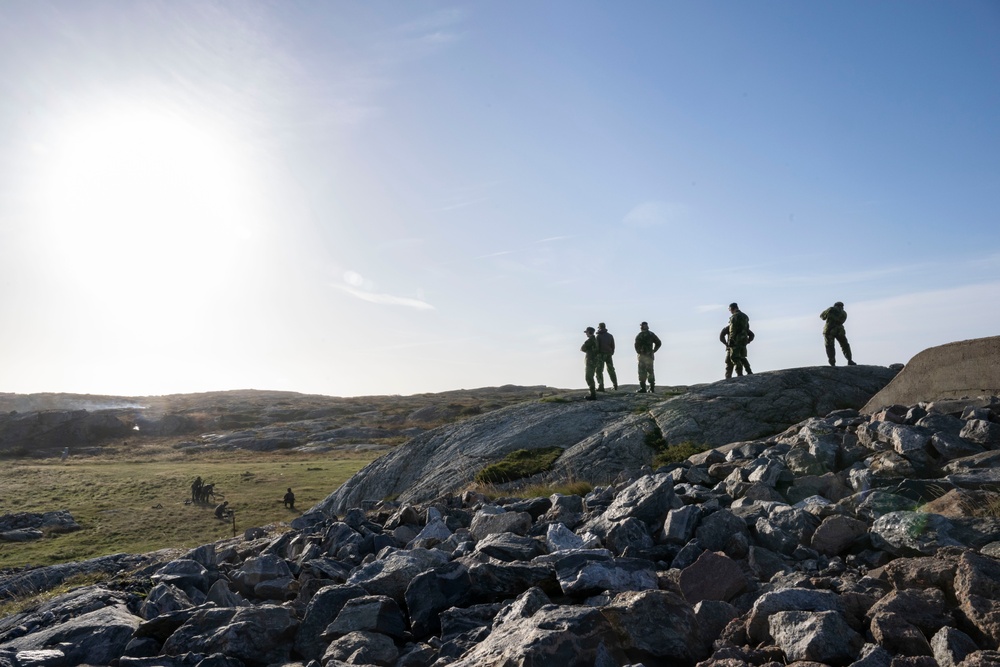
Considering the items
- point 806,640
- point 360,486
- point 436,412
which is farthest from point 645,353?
point 436,412

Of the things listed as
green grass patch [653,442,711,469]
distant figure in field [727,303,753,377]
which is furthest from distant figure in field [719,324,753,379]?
green grass patch [653,442,711,469]

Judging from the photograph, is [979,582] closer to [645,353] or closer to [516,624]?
[516,624]

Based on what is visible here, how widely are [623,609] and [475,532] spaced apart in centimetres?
390

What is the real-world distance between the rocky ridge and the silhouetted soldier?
387 inches

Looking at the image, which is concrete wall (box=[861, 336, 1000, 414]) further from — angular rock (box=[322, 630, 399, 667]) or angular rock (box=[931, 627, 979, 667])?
angular rock (box=[322, 630, 399, 667])

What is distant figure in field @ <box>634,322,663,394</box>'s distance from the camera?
20.9 meters

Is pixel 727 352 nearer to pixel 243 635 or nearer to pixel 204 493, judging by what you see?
pixel 243 635

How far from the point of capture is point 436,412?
243 feet

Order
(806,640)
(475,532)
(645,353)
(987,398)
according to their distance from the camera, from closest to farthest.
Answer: (806,640) < (475,532) < (987,398) < (645,353)

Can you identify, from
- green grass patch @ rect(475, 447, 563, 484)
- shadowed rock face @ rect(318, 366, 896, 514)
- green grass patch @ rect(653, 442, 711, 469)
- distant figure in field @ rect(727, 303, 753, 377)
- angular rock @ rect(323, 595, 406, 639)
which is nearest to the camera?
angular rock @ rect(323, 595, 406, 639)

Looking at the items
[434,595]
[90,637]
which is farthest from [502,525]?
[90,637]

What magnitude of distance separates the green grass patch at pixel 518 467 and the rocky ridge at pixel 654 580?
4634 mm

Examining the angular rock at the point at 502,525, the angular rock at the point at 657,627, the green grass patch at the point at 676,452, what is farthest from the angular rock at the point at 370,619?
the green grass patch at the point at 676,452

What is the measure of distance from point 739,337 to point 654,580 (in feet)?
50.9
